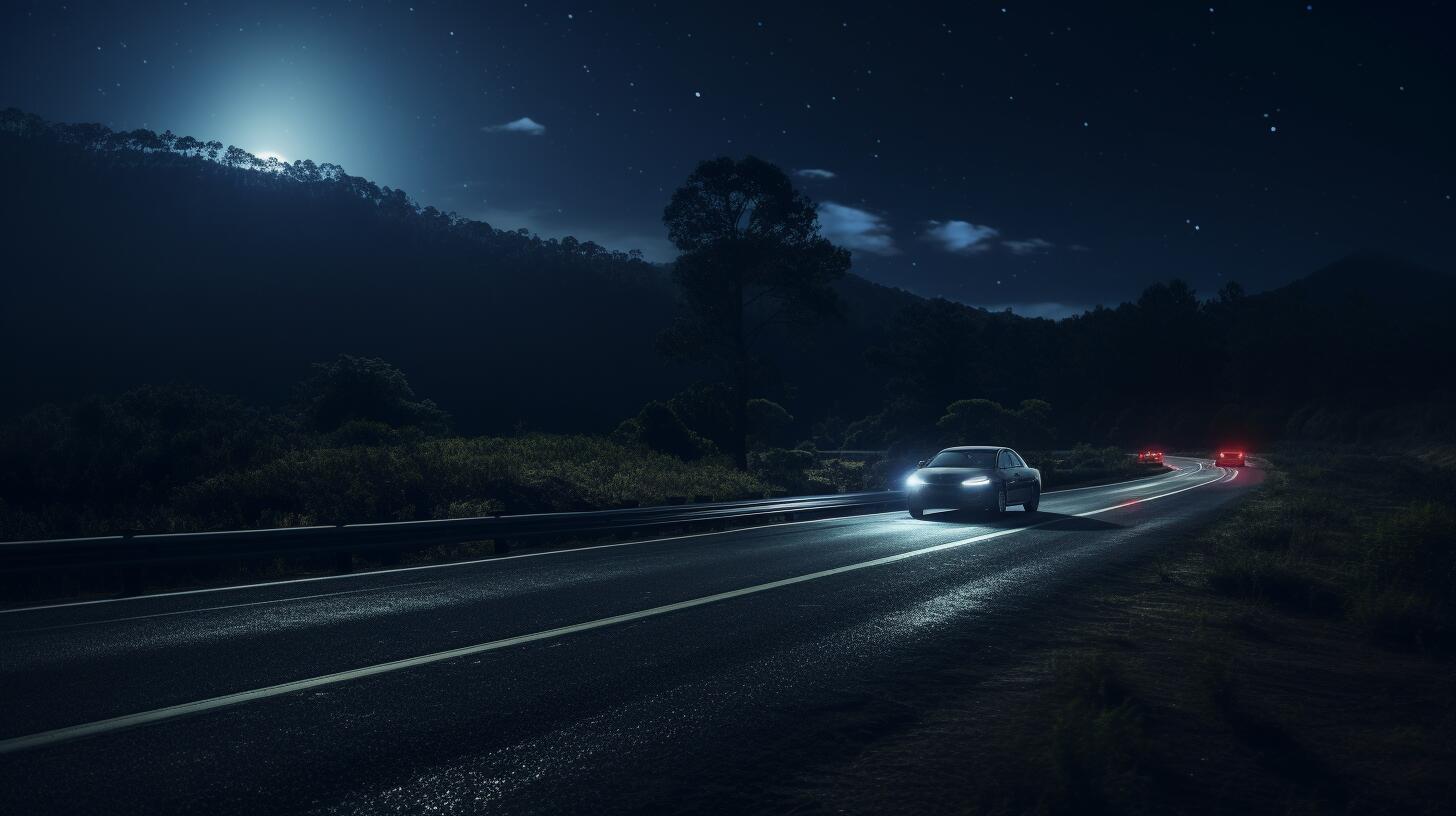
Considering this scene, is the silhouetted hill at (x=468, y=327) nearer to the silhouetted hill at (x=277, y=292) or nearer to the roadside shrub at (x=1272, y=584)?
the silhouetted hill at (x=277, y=292)

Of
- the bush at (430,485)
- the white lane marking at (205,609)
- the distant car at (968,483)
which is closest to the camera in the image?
the white lane marking at (205,609)

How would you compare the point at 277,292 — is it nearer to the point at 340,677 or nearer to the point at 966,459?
the point at 966,459

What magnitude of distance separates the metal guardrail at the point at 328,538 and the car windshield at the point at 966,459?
482 centimetres

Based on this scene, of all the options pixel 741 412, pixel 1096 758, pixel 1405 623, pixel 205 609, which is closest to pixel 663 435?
pixel 741 412

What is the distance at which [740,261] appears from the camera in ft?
119

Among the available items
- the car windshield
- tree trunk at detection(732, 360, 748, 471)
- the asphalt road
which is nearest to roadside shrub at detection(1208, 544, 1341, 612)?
the asphalt road

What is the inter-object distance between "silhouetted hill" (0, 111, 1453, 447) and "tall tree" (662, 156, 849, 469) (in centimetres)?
5171

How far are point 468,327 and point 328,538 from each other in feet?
426

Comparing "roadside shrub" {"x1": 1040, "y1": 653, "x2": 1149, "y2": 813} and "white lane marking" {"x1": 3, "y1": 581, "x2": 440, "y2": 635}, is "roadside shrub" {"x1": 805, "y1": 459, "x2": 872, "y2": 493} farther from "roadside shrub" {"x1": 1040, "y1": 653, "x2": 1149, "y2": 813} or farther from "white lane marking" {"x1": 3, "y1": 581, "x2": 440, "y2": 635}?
"roadside shrub" {"x1": 1040, "y1": 653, "x2": 1149, "y2": 813}

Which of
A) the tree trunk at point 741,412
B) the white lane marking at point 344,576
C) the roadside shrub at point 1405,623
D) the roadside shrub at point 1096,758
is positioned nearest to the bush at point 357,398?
the tree trunk at point 741,412

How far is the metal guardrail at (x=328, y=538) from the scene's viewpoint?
8844 millimetres

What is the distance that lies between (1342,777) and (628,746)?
325 centimetres

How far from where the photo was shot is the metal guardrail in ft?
29.0

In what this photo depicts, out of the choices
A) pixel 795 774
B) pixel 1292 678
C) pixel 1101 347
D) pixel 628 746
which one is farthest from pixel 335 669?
pixel 1101 347
